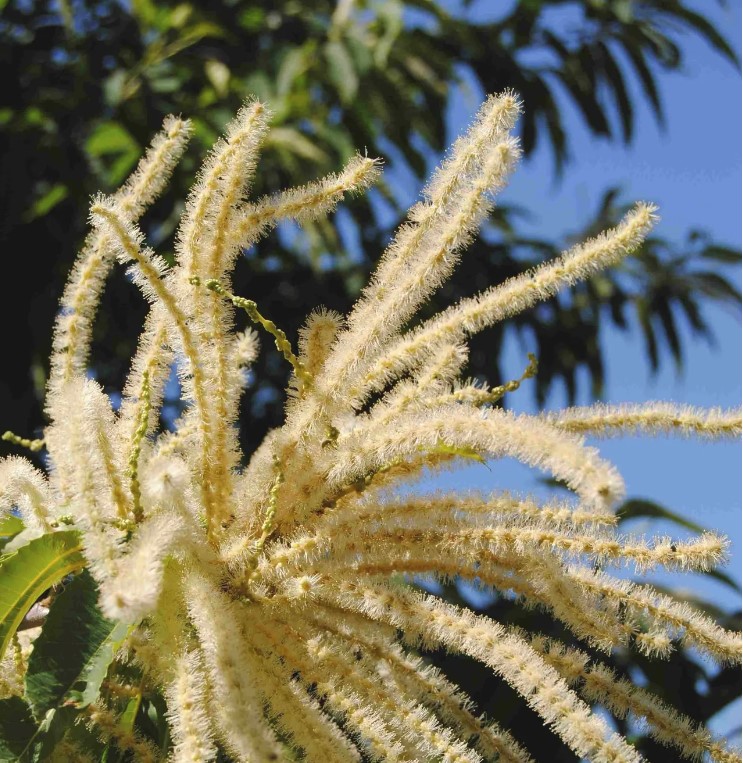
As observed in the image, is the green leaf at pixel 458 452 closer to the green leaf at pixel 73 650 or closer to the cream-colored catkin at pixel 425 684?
the cream-colored catkin at pixel 425 684

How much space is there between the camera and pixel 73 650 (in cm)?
105

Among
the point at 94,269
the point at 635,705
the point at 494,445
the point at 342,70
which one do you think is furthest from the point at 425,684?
the point at 342,70

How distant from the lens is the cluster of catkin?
1.06 meters

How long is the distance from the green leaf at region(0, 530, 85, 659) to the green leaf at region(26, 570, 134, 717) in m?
0.04

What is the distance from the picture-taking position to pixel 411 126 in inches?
155

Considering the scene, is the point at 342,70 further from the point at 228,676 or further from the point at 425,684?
the point at 228,676

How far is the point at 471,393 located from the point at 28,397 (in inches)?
94.1

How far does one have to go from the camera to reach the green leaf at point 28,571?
3.55 feet

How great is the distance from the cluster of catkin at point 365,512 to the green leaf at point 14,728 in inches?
4.2

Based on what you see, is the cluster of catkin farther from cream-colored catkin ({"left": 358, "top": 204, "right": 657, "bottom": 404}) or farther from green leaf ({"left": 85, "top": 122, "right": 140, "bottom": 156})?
green leaf ({"left": 85, "top": 122, "right": 140, "bottom": 156})

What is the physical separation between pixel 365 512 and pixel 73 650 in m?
0.33

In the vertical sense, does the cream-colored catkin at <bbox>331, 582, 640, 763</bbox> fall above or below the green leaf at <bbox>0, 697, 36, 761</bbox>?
below

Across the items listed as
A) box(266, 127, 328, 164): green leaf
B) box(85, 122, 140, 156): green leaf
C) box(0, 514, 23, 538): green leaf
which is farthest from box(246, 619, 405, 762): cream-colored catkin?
box(266, 127, 328, 164): green leaf

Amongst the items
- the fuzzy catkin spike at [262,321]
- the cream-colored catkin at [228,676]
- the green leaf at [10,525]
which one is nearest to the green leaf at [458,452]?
the fuzzy catkin spike at [262,321]
